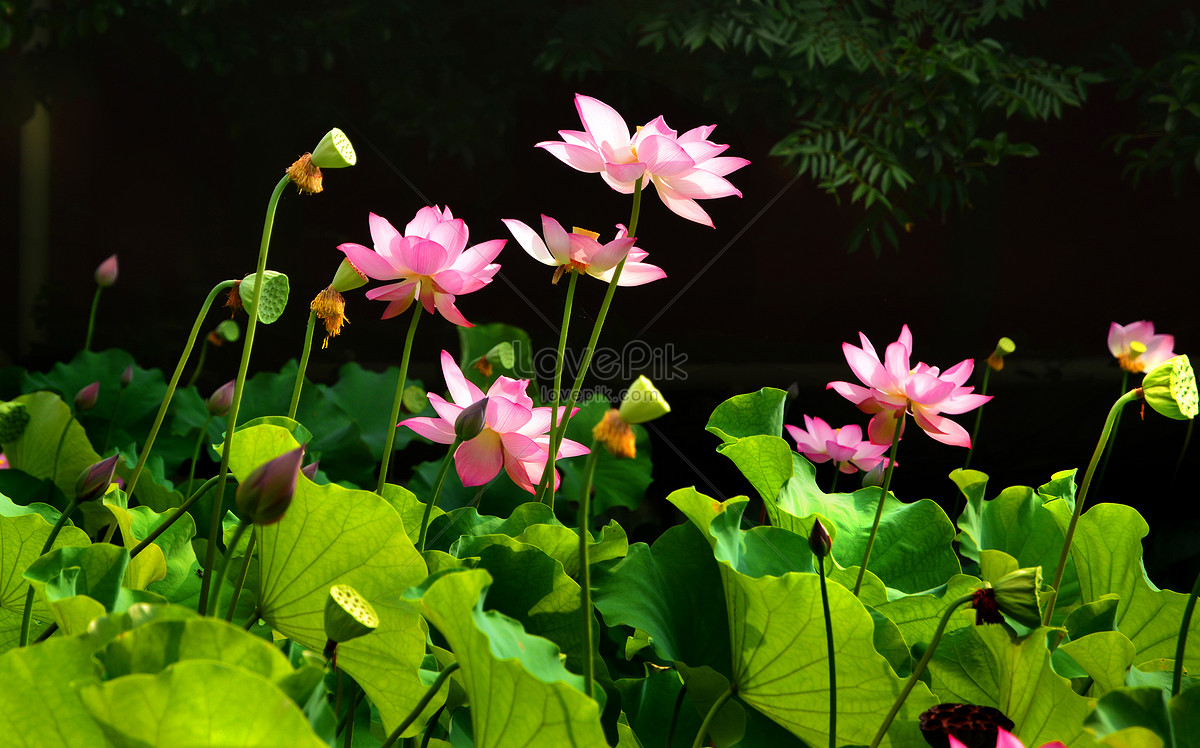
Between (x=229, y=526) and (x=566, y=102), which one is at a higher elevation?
(x=566, y=102)

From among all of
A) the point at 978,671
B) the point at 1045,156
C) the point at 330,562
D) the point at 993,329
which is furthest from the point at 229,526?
the point at 1045,156

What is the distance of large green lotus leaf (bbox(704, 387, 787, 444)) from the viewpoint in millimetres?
553

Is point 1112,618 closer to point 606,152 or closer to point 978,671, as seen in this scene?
point 978,671

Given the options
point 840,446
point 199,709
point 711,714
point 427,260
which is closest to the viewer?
point 199,709

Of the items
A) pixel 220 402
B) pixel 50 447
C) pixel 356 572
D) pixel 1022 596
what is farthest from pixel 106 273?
pixel 1022 596

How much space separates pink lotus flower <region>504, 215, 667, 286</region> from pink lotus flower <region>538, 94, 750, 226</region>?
3cm

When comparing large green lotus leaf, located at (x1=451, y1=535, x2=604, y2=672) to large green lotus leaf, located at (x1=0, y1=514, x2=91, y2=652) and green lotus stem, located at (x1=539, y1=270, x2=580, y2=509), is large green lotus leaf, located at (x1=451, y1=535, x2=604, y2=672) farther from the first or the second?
large green lotus leaf, located at (x1=0, y1=514, x2=91, y2=652)

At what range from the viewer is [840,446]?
750 millimetres

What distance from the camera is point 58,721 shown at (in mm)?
274

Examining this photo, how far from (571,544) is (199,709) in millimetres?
227

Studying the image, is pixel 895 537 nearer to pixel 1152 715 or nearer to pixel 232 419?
pixel 1152 715

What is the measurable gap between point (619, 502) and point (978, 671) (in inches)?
32.0

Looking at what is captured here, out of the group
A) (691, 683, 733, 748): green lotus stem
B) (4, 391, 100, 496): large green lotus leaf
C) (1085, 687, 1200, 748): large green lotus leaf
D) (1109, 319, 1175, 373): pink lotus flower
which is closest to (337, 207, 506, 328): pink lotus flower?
(691, 683, 733, 748): green lotus stem

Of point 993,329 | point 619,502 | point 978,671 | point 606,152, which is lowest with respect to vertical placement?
point 619,502
